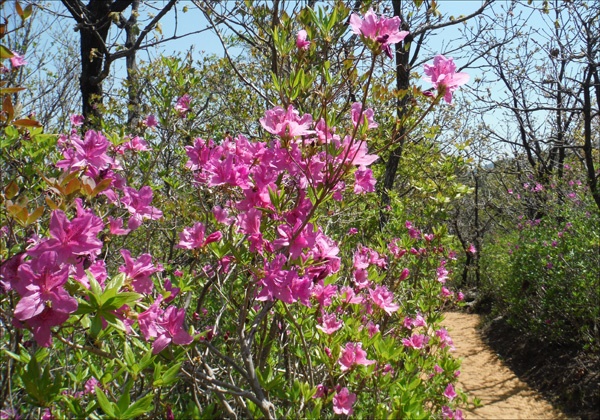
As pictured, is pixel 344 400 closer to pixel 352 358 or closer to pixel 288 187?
pixel 352 358

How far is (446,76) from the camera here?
4.16ft

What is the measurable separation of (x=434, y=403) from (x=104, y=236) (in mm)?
2873

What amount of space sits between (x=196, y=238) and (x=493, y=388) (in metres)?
6.87

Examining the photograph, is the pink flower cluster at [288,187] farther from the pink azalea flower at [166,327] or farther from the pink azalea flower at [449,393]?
the pink azalea flower at [449,393]

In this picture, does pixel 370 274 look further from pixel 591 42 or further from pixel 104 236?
pixel 591 42

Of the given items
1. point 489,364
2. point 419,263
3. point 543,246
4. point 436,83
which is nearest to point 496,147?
point 543,246

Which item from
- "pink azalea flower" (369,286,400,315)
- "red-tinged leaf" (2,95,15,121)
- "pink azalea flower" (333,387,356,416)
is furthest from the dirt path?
"red-tinged leaf" (2,95,15,121)

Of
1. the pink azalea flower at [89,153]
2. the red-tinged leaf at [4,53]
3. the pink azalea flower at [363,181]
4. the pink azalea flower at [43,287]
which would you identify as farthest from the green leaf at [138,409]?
the pink azalea flower at [363,181]

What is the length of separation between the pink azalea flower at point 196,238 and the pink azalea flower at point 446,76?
0.79m

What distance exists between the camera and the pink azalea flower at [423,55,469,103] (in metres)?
1.26

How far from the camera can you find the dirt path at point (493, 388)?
581 cm

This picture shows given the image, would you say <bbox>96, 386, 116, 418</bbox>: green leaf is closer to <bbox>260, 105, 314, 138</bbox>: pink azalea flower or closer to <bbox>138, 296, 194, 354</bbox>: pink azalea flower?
<bbox>138, 296, 194, 354</bbox>: pink azalea flower

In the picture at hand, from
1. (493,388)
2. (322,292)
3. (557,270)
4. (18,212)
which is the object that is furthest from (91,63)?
(557,270)

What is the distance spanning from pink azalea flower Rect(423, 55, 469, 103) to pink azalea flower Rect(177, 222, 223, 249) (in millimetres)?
793
